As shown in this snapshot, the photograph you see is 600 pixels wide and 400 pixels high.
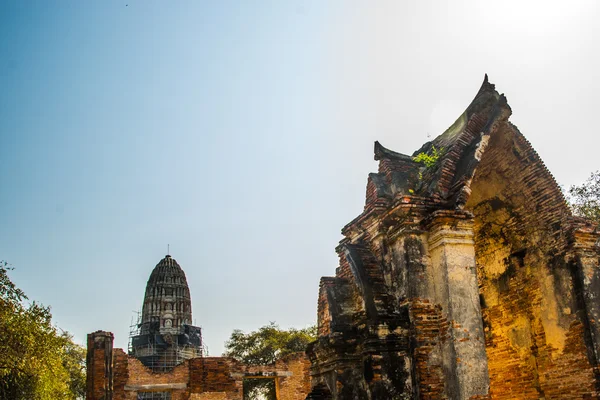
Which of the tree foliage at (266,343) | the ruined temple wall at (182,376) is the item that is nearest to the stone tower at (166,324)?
the tree foliage at (266,343)

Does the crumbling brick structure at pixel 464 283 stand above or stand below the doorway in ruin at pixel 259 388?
above

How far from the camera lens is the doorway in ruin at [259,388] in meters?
32.8

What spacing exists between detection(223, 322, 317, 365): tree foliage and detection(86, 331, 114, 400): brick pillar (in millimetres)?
13880

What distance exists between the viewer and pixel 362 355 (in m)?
5.78

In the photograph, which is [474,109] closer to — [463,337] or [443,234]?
[443,234]

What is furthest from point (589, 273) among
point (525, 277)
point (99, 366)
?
point (99, 366)

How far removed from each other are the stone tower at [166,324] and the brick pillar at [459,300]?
105 ft

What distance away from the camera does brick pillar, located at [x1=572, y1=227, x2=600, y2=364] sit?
6.56 meters

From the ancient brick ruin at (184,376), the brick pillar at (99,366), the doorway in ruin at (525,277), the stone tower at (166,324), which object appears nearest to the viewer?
the doorway in ruin at (525,277)

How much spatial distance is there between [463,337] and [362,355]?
1071mm

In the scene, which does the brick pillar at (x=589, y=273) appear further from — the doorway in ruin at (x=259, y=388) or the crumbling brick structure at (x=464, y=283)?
the doorway in ruin at (x=259, y=388)

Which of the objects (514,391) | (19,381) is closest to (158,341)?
(19,381)

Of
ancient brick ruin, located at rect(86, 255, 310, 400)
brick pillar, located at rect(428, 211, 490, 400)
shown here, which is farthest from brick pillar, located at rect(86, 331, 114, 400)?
brick pillar, located at rect(428, 211, 490, 400)

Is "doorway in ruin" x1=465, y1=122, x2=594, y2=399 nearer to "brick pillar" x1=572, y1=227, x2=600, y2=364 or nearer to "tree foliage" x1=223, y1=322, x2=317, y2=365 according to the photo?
"brick pillar" x1=572, y1=227, x2=600, y2=364
